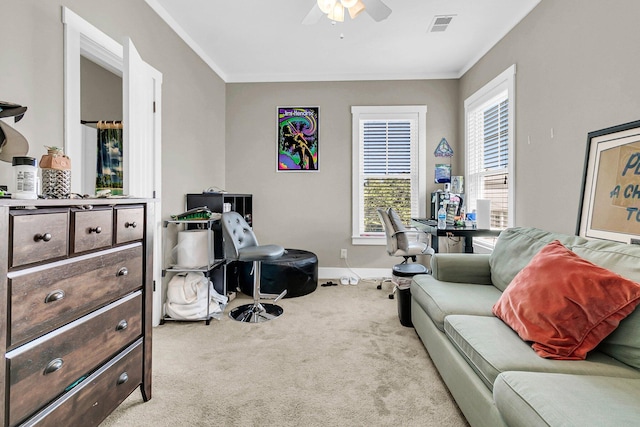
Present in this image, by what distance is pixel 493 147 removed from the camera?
3443mm

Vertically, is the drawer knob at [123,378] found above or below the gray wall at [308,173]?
below

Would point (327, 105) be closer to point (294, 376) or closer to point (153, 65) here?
point (153, 65)

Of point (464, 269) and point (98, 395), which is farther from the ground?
point (464, 269)

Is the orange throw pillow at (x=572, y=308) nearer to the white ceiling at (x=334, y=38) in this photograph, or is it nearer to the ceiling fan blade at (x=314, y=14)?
the ceiling fan blade at (x=314, y=14)

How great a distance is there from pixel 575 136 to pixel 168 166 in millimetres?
3255

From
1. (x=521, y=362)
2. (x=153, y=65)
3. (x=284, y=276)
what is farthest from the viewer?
(x=284, y=276)

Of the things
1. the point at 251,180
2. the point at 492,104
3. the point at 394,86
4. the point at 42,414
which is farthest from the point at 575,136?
the point at 251,180

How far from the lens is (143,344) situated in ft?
5.55

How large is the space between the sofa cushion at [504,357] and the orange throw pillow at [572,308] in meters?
0.04

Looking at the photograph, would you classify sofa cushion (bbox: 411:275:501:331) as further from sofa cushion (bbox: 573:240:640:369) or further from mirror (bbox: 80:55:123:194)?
mirror (bbox: 80:55:123:194)

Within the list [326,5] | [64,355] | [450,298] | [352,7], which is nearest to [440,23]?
[352,7]

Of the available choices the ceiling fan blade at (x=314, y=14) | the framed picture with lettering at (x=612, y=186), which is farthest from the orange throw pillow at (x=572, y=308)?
the ceiling fan blade at (x=314, y=14)

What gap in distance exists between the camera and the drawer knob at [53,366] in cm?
112

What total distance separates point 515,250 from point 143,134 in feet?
9.07
